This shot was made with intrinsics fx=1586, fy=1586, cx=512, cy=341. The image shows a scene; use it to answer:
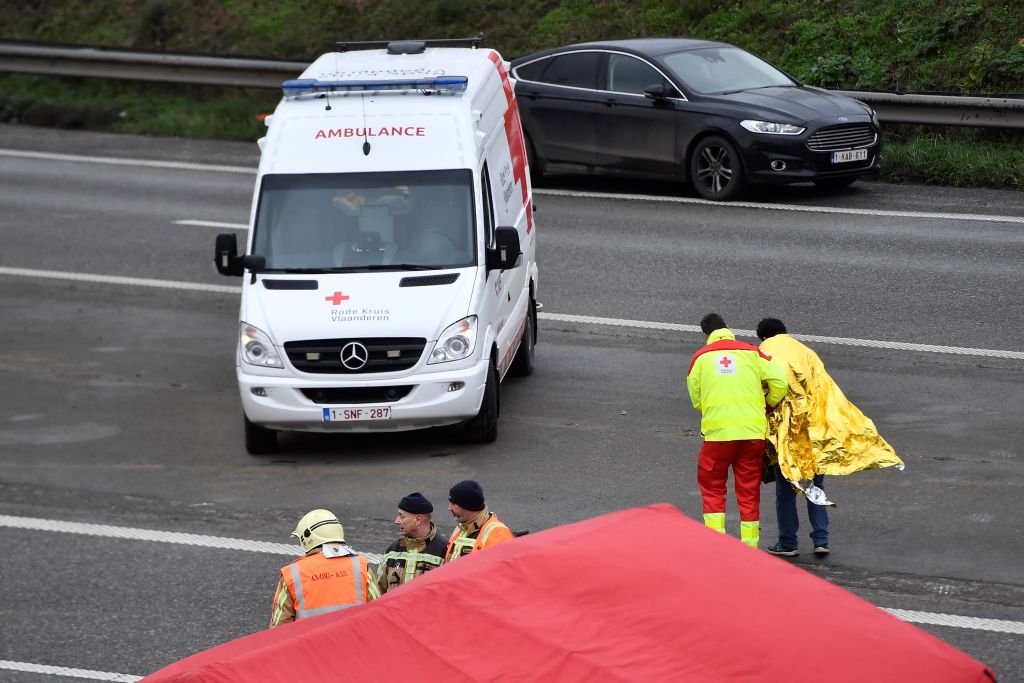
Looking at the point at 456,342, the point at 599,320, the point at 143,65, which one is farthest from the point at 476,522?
the point at 143,65

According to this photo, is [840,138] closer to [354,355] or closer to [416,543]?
[354,355]

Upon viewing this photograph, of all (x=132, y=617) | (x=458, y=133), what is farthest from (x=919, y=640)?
(x=458, y=133)

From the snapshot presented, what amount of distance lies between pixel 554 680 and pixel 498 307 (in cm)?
798

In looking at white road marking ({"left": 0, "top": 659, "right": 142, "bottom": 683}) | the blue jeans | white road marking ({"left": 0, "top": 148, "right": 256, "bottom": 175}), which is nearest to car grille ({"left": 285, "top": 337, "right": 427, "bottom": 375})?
the blue jeans

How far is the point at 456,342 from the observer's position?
1204 centimetres

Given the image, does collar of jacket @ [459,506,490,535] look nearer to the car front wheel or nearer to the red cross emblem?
the red cross emblem

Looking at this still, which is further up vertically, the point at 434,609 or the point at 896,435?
the point at 434,609

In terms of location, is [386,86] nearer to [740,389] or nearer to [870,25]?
[740,389]

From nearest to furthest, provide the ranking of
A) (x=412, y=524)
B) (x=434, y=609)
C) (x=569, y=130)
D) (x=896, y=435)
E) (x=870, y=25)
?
(x=434, y=609) < (x=412, y=524) < (x=896, y=435) < (x=569, y=130) < (x=870, y=25)

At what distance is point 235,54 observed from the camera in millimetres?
24859

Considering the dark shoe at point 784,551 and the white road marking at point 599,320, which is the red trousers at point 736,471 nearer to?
the dark shoe at point 784,551

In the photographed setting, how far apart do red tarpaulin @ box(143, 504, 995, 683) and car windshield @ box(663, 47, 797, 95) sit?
1396 cm

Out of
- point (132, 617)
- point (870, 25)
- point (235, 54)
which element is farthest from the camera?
point (235, 54)

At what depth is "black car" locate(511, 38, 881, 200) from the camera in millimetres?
17859
